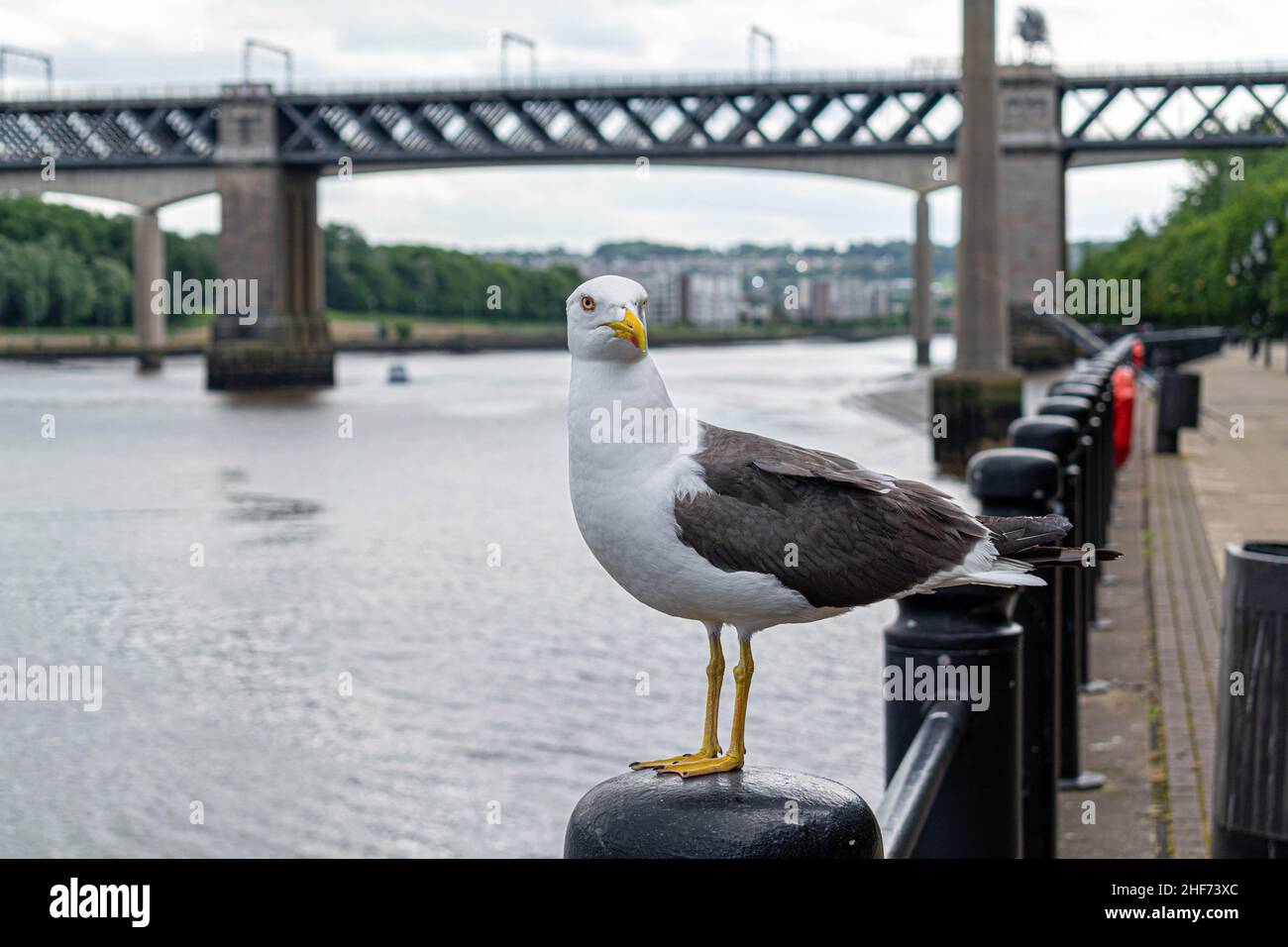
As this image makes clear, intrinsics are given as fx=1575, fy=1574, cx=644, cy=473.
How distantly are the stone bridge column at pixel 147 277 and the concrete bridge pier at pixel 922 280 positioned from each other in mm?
44723

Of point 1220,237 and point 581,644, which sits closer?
point 581,644

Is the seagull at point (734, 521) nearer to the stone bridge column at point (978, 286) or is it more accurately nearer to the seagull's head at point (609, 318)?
the seagull's head at point (609, 318)

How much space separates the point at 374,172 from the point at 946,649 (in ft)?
270

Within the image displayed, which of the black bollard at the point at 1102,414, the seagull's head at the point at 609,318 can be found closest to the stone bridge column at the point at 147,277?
the black bollard at the point at 1102,414

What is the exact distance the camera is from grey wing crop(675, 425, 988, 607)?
1919 mm

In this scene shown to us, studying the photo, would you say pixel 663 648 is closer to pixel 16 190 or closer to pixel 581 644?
pixel 581 644

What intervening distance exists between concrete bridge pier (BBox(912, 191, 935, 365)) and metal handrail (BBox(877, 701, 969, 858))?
91.9 metres

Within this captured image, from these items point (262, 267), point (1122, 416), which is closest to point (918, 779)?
point (1122, 416)

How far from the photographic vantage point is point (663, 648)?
17.2 metres

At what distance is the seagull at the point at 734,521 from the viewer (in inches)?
70.0
